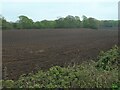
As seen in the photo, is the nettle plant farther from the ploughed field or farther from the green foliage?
the ploughed field

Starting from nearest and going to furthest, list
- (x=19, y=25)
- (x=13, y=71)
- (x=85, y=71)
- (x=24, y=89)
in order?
(x=24, y=89) → (x=85, y=71) → (x=13, y=71) → (x=19, y=25)

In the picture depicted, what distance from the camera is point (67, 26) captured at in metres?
67.5

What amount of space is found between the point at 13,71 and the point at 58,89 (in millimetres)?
5244

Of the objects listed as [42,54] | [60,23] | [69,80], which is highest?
[60,23]

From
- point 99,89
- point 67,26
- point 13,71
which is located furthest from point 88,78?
point 67,26

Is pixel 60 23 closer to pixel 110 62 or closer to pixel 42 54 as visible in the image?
pixel 42 54

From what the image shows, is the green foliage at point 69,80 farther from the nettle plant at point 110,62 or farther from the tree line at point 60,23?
the tree line at point 60,23

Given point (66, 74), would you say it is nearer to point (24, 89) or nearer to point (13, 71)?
point (24, 89)

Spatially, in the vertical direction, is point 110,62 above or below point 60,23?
below

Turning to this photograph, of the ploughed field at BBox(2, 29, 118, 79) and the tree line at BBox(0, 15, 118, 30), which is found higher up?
the tree line at BBox(0, 15, 118, 30)

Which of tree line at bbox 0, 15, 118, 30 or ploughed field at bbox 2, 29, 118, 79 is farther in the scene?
tree line at bbox 0, 15, 118, 30

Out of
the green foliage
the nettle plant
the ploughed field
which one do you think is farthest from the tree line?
the green foliage

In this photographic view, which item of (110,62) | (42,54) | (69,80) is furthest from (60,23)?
(69,80)

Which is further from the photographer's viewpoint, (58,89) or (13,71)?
(13,71)
